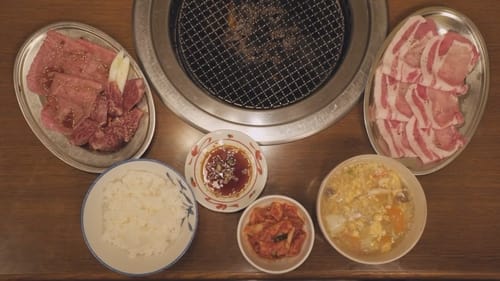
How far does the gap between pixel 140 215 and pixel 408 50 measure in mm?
1524

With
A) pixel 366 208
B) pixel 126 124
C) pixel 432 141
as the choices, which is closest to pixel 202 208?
pixel 126 124

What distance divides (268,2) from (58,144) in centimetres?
134

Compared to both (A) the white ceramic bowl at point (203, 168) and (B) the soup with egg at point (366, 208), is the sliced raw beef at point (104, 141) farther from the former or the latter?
(B) the soup with egg at point (366, 208)

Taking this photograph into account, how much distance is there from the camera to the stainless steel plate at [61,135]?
219 centimetres

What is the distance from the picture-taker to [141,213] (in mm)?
2129

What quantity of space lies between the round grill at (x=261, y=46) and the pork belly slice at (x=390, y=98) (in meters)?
0.31

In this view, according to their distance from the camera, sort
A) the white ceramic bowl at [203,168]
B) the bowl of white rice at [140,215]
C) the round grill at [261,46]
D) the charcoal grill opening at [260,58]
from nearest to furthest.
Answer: the bowl of white rice at [140,215] < the white ceramic bowl at [203,168] < the charcoal grill opening at [260,58] < the round grill at [261,46]

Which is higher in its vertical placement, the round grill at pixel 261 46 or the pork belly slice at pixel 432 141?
the round grill at pixel 261 46

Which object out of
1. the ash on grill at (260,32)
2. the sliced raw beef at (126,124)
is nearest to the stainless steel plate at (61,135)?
the sliced raw beef at (126,124)

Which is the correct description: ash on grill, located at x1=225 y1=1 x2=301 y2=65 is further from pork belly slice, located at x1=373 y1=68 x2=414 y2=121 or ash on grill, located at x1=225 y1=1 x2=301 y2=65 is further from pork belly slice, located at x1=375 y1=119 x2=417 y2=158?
pork belly slice, located at x1=375 y1=119 x2=417 y2=158

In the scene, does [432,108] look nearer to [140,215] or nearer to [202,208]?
[202,208]

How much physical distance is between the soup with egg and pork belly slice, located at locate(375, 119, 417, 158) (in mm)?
155

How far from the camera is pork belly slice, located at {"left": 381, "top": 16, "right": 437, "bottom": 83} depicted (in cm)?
227

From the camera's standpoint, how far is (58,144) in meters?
2.21
